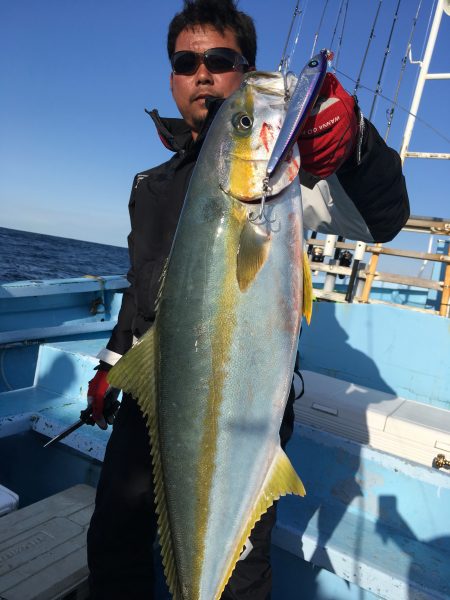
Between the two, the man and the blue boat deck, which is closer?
the man

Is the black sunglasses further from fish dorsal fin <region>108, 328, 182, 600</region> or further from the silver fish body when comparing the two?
fish dorsal fin <region>108, 328, 182, 600</region>

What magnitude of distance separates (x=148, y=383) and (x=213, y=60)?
4.84 feet

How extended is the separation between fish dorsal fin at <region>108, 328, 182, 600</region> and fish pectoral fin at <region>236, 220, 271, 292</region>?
370mm

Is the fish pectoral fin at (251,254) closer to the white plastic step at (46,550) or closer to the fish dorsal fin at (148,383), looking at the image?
the fish dorsal fin at (148,383)

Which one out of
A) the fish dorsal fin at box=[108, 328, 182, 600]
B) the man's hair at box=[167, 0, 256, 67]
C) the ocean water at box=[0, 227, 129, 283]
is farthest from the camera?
the ocean water at box=[0, 227, 129, 283]

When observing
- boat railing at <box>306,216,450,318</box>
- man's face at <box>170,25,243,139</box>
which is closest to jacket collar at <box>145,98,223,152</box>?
man's face at <box>170,25,243,139</box>

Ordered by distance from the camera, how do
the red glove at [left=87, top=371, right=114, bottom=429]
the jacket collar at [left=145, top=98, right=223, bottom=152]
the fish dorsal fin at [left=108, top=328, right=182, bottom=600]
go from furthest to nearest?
the red glove at [left=87, top=371, right=114, bottom=429], the jacket collar at [left=145, top=98, right=223, bottom=152], the fish dorsal fin at [left=108, top=328, right=182, bottom=600]

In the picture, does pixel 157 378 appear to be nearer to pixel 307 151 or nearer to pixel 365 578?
pixel 307 151

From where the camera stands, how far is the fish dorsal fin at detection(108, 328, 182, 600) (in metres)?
1.59

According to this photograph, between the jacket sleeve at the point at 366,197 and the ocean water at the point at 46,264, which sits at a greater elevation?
the jacket sleeve at the point at 366,197

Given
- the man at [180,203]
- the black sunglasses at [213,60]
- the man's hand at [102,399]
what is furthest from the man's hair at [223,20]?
the man's hand at [102,399]

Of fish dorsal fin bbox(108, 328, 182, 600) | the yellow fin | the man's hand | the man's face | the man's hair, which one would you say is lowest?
the man's hand

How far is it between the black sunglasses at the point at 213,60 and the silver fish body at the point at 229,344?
2.07 feet

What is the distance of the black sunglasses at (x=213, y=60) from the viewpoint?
82.0 inches
